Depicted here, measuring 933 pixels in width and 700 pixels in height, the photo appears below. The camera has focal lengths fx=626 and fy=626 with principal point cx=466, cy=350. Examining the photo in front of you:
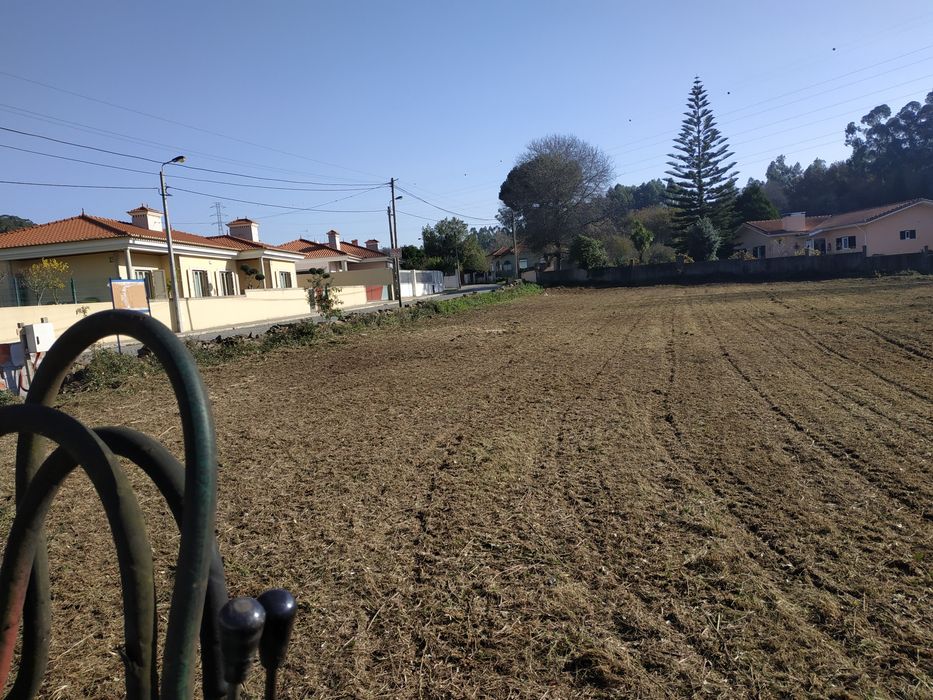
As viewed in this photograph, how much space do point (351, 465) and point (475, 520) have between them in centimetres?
177

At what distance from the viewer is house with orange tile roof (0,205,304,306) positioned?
967 inches

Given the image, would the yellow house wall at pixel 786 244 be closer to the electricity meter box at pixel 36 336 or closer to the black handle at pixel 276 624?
the electricity meter box at pixel 36 336

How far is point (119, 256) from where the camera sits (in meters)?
25.3

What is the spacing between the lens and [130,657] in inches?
54.2

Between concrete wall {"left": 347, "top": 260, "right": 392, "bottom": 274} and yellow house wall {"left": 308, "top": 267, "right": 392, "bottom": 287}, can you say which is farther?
concrete wall {"left": 347, "top": 260, "right": 392, "bottom": 274}

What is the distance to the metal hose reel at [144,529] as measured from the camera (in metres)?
1.14

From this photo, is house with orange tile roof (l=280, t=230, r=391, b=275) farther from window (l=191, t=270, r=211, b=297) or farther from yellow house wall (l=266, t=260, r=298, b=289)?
window (l=191, t=270, r=211, b=297)

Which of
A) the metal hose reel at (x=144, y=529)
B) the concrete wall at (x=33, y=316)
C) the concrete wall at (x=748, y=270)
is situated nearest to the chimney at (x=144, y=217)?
the concrete wall at (x=33, y=316)

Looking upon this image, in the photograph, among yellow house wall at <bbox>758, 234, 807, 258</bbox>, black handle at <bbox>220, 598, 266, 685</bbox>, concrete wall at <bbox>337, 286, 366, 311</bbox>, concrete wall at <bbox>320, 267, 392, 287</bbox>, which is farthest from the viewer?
concrete wall at <bbox>320, 267, 392, 287</bbox>

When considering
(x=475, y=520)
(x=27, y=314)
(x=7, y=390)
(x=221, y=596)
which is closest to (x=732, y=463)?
(x=475, y=520)

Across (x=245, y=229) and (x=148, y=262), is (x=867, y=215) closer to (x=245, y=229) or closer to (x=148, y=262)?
(x=245, y=229)

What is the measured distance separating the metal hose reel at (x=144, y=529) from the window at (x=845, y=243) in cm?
5183

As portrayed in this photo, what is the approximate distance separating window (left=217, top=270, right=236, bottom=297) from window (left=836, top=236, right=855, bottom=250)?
41.6m

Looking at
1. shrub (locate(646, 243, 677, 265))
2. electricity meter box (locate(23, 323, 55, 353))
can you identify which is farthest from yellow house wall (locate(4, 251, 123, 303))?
shrub (locate(646, 243, 677, 265))
